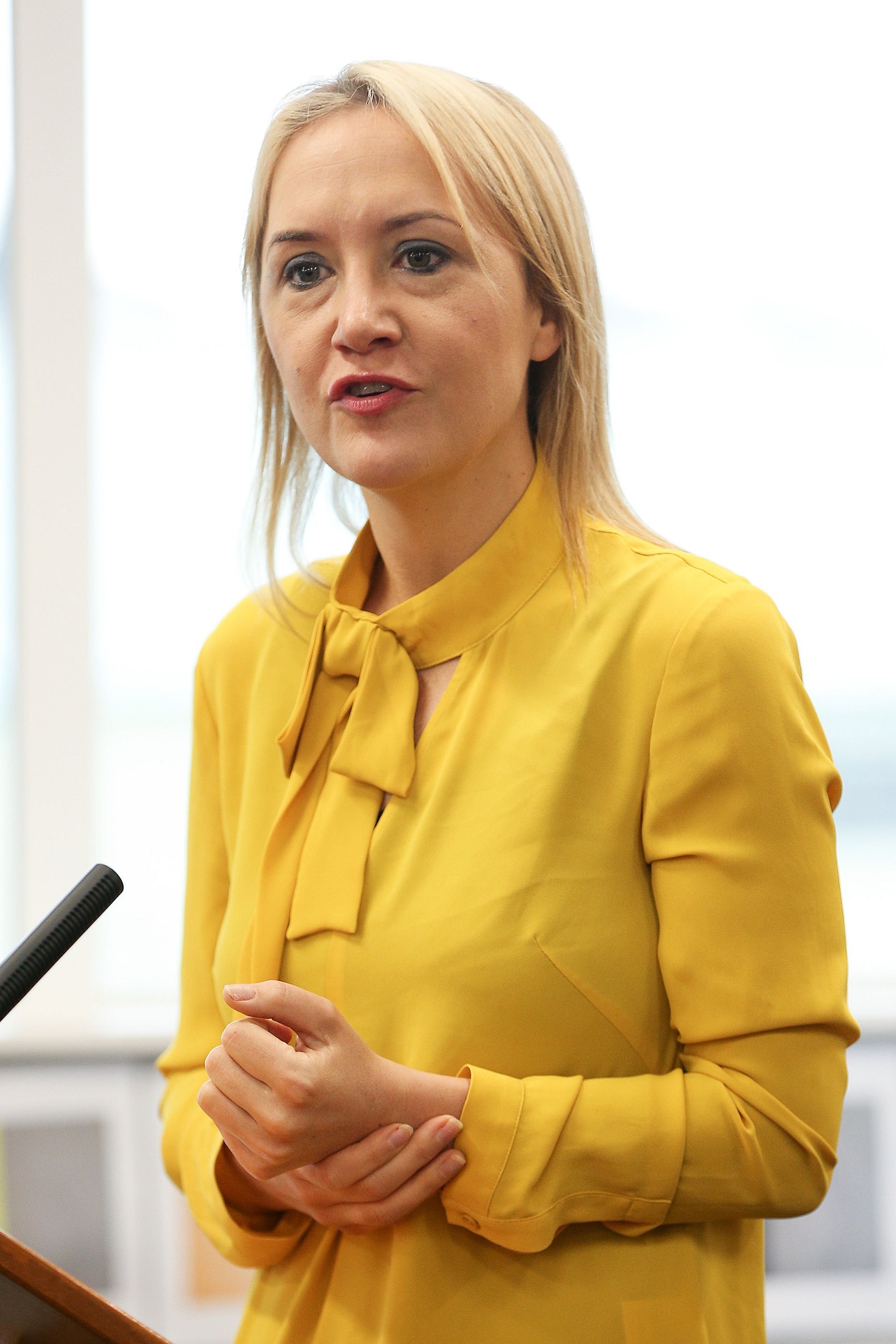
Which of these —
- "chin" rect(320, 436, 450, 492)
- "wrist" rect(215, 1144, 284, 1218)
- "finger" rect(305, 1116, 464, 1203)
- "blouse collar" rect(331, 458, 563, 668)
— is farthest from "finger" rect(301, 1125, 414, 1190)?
"chin" rect(320, 436, 450, 492)

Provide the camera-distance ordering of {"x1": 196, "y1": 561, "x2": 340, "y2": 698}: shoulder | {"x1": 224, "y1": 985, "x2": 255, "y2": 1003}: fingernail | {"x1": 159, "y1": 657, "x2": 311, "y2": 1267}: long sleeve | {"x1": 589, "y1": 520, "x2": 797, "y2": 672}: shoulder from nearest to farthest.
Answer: {"x1": 224, "y1": 985, "x2": 255, "y2": 1003}: fingernail → {"x1": 589, "y1": 520, "x2": 797, "y2": 672}: shoulder → {"x1": 159, "y1": 657, "x2": 311, "y2": 1267}: long sleeve → {"x1": 196, "y1": 561, "x2": 340, "y2": 698}: shoulder

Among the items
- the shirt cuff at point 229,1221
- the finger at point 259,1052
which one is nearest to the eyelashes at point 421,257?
the finger at point 259,1052

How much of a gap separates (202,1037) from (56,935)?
64 centimetres

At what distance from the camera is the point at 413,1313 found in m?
1.01

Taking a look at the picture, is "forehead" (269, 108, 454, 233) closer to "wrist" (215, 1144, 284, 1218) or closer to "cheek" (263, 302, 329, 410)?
"cheek" (263, 302, 329, 410)

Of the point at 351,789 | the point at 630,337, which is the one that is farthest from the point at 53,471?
the point at 351,789

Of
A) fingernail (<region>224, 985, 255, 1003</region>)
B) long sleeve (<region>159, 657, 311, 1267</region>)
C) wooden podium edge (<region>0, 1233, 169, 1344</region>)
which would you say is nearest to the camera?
wooden podium edge (<region>0, 1233, 169, 1344</region>)

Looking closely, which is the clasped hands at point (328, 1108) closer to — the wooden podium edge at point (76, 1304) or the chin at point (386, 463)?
the wooden podium edge at point (76, 1304)

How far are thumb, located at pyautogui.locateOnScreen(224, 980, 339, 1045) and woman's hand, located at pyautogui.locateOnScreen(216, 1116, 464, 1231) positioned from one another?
11cm

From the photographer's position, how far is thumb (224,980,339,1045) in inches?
35.2

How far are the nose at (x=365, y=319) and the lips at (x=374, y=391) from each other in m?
0.02

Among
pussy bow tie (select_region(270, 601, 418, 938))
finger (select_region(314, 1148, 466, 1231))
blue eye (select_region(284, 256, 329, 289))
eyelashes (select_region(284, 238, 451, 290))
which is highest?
eyelashes (select_region(284, 238, 451, 290))

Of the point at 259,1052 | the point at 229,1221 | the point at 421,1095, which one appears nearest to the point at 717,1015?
the point at 421,1095

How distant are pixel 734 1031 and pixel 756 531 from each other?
1.63 m
